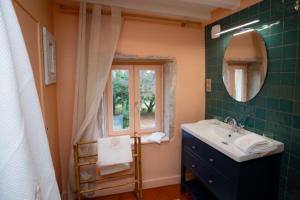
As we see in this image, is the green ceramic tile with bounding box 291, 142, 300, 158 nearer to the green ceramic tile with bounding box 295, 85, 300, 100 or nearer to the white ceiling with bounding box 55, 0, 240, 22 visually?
the green ceramic tile with bounding box 295, 85, 300, 100

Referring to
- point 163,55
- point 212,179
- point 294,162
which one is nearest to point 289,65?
point 294,162

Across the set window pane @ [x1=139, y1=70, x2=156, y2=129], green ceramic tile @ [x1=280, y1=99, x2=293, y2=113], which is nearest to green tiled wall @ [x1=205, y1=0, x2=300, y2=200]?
green ceramic tile @ [x1=280, y1=99, x2=293, y2=113]

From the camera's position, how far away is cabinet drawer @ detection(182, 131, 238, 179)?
1352mm

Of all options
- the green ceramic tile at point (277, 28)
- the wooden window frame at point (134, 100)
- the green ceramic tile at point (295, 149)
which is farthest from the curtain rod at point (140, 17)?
the green ceramic tile at point (295, 149)

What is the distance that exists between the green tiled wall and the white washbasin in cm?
11

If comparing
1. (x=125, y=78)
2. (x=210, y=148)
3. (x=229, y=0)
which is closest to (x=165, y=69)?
(x=125, y=78)

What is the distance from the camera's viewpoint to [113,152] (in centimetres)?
181

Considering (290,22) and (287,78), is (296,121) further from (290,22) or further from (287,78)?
(290,22)

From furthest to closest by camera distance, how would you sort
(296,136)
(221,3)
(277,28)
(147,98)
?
(147,98), (221,3), (277,28), (296,136)

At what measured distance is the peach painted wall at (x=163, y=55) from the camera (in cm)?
183

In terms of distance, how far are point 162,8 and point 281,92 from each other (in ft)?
4.70

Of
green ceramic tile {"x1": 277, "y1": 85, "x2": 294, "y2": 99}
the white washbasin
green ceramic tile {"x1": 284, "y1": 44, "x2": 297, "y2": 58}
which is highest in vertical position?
green ceramic tile {"x1": 284, "y1": 44, "x2": 297, "y2": 58}

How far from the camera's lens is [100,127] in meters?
2.11

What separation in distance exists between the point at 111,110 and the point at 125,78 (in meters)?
0.45
